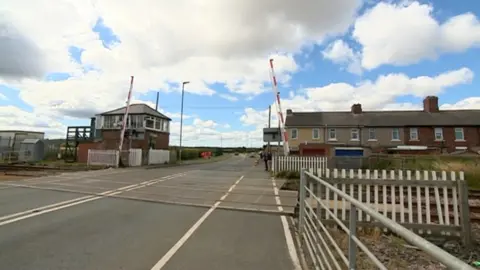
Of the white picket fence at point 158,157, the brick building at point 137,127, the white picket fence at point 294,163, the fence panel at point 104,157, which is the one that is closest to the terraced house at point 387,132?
the white picket fence at point 158,157

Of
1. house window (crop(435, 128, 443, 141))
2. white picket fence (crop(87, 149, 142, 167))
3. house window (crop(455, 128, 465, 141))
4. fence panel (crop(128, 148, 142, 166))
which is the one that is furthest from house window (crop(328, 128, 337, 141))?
white picket fence (crop(87, 149, 142, 167))

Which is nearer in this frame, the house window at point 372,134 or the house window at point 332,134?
the house window at point 372,134

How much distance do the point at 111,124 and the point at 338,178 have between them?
1658 inches

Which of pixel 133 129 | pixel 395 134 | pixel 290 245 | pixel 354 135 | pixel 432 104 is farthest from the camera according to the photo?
pixel 432 104

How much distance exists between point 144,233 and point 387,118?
45.8 meters

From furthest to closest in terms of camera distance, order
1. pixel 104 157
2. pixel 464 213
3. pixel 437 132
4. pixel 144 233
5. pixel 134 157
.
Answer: pixel 437 132 → pixel 134 157 → pixel 104 157 → pixel 464 213 → pixel 144 233

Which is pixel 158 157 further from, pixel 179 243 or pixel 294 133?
pixel 179 243

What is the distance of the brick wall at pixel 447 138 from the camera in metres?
42.8

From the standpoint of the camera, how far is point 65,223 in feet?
25.4

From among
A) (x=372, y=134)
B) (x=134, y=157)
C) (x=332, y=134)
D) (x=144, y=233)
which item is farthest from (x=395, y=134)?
(x=144, y=233)

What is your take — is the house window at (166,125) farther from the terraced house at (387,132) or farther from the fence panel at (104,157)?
the terraced house at (387,132)

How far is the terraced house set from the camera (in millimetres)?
42688

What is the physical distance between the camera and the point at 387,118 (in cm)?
4688

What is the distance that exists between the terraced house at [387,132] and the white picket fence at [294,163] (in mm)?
17257
